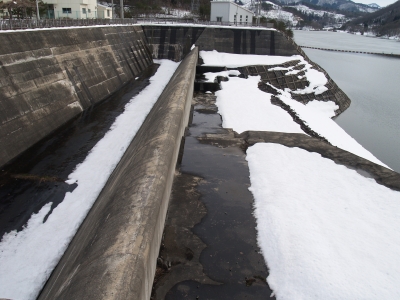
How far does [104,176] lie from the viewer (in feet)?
38.7

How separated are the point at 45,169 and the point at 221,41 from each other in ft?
92.4

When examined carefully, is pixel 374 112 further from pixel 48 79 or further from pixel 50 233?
pixel 50 233

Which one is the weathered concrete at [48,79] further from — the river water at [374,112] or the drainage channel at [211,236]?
the river water at [374,112]

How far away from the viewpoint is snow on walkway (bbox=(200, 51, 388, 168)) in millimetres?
16969

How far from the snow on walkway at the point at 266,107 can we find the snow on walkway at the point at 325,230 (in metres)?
5.37

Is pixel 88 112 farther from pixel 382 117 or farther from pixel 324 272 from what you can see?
pixel 382 117

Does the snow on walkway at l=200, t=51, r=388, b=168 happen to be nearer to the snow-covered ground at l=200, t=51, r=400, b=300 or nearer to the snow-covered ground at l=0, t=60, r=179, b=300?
the snow-covered ground at l=200, t=51, r=400, b=300

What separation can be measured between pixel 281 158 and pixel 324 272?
5962 millimetres

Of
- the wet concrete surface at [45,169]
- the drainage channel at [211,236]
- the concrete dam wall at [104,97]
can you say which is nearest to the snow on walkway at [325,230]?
the drainage channel at [211,236]

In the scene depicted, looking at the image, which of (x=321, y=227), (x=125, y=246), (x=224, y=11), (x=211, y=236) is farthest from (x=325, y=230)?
(x=224, y=11)

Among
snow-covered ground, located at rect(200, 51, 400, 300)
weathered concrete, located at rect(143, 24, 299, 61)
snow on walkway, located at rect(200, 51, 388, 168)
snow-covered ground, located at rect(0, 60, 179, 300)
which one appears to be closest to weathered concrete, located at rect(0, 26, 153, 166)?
snow-covered ground, located at rect(0, 60, 179, 300)

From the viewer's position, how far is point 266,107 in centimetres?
2009

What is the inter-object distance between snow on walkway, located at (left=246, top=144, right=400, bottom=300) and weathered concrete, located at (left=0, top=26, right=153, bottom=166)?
372 inches

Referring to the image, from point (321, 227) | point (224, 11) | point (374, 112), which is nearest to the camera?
point (321, 227)
